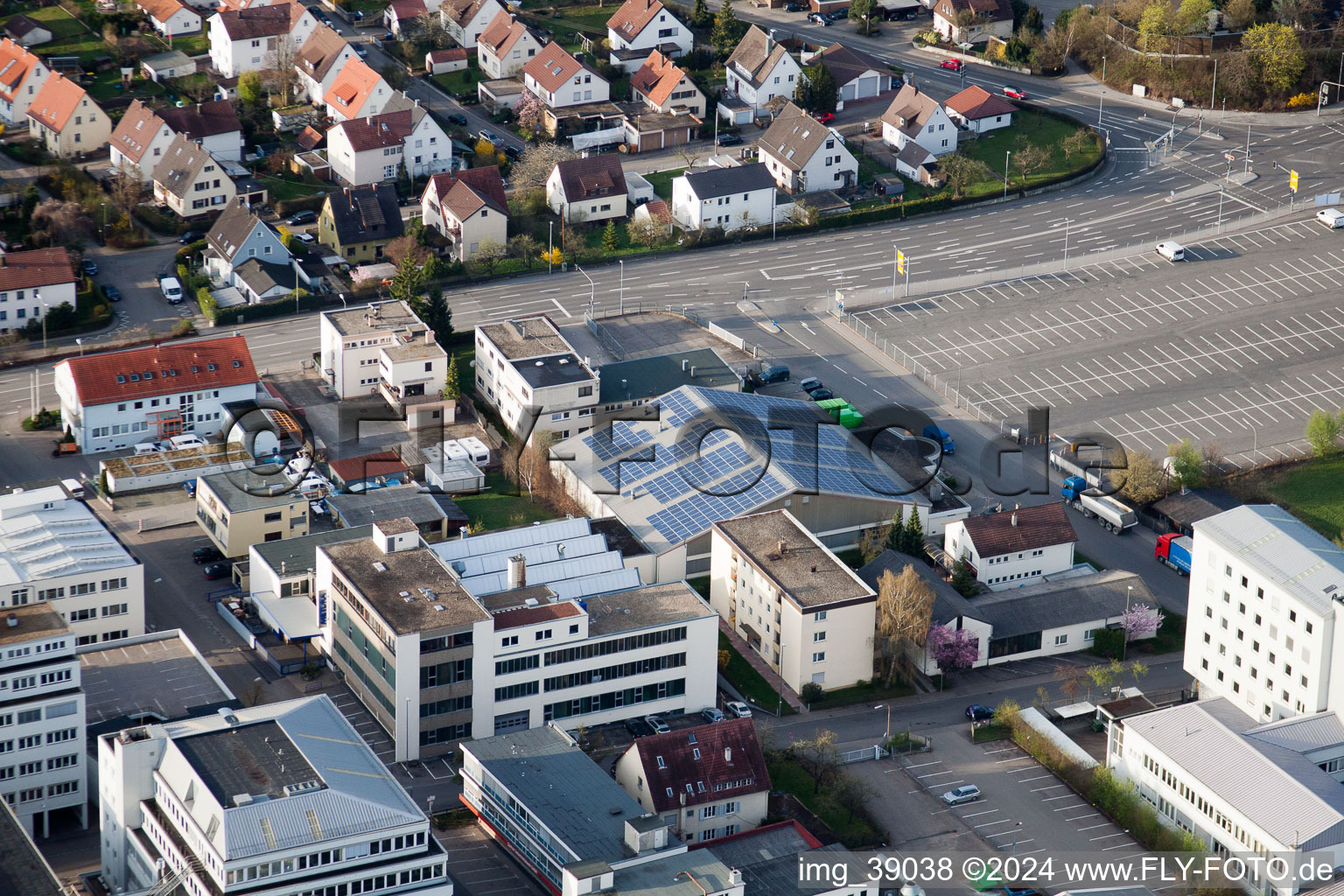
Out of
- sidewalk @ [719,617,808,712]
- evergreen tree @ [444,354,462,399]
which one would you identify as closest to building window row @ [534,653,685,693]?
sidewalk @ [719,617,808,712]

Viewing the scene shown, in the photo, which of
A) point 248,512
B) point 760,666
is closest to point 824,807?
point 760,666

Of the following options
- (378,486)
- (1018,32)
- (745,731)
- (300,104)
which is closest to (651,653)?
(745,731)

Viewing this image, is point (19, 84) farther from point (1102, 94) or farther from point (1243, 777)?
point (1243, 777)

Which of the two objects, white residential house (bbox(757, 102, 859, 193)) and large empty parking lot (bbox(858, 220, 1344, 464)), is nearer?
large empty parking lot (bbox(858, 220, 1344, 464))

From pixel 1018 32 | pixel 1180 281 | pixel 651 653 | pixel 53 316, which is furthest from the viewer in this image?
pixel 1018 32

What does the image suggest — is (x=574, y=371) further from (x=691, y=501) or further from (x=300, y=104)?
(x=300, y=104)

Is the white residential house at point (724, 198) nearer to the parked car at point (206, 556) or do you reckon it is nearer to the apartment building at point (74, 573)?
the parked car at point (206, 556)

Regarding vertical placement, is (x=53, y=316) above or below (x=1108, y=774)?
above

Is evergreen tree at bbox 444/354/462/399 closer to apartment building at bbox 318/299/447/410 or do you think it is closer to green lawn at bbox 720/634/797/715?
apartment building at bbox 318/299/447/410
